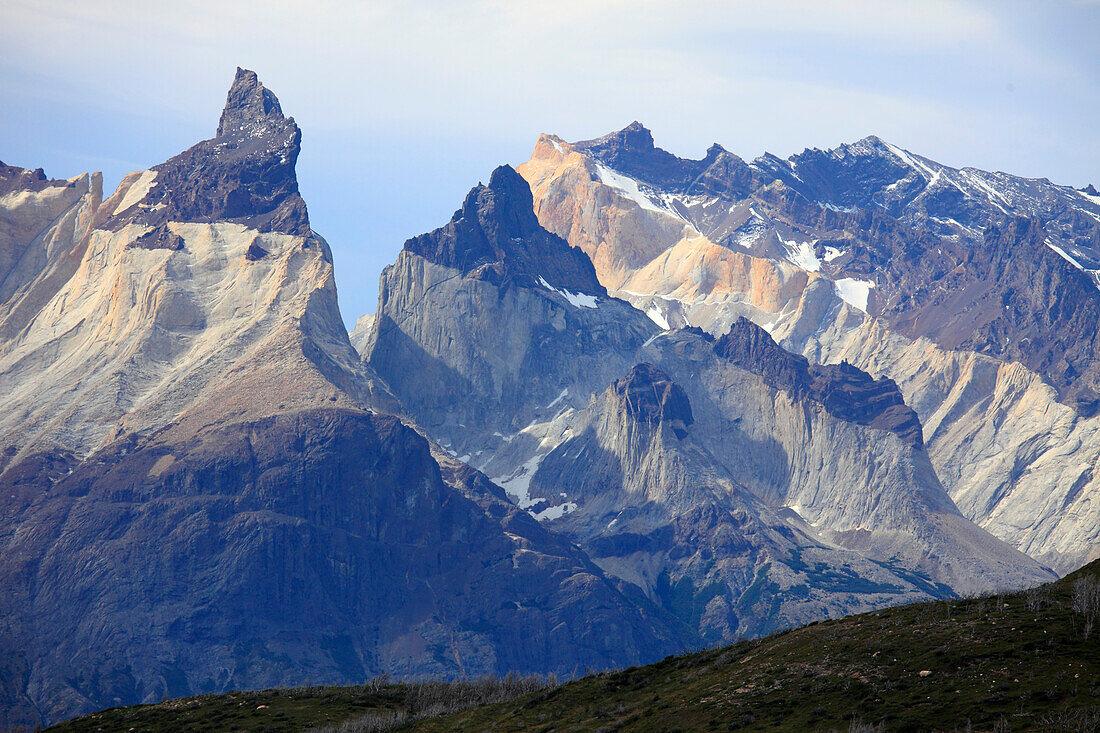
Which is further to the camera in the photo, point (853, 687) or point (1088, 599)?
point (853, 687)

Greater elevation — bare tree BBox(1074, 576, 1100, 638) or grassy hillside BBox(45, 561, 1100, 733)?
bare tree BBox(1074, 576, 1100, 638)

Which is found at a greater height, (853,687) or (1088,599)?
(1088,599)

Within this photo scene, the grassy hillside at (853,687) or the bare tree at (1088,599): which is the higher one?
the bare tree at (1088,599)

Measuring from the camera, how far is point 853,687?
81875 mm

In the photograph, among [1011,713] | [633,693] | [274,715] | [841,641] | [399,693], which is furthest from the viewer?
[399,693]

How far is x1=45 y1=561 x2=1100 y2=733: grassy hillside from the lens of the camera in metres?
74.0

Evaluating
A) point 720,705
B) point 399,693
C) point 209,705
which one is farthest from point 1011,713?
point 209,705

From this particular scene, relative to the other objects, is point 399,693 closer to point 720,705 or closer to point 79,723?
point 79,723

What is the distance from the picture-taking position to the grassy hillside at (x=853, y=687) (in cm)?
7400

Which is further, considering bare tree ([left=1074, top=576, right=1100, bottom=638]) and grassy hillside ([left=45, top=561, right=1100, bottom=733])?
bare tree ([left=1074, top=576, right=1100, bottom=638])

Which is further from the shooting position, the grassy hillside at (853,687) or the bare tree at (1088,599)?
the bare tree at (1088,599)

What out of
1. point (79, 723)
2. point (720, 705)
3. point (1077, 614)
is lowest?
point (79, 723)

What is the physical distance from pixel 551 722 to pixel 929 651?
83.3 ft

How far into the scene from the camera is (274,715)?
109 m
